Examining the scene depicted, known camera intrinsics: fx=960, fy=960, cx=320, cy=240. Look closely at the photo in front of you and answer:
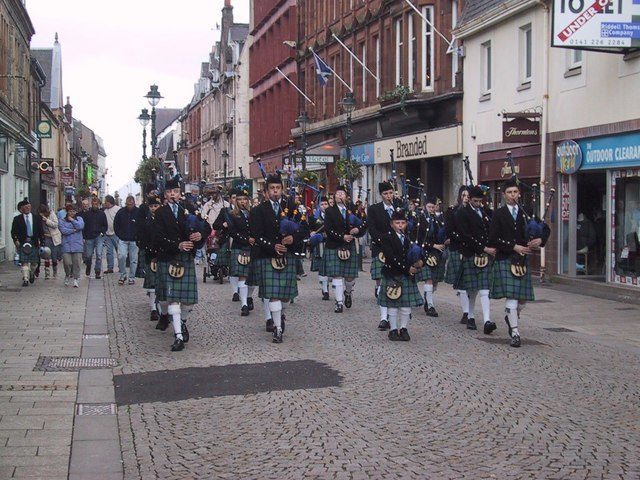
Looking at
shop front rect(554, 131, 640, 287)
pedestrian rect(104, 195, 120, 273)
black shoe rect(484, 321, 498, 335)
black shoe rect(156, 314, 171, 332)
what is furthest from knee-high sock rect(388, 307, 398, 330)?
pedestrian rect(104, 195, 120, 273)

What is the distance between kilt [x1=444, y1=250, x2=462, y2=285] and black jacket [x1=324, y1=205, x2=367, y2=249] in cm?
179

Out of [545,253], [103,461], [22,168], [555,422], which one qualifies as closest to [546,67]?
[545,253]

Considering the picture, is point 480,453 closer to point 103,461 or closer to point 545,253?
point 103,461

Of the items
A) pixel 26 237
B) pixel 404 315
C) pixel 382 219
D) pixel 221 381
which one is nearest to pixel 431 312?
pixel 382 219

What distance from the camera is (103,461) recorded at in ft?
20.6

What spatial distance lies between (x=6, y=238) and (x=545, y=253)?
57.3 feet

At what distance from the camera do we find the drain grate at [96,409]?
25.5 feet

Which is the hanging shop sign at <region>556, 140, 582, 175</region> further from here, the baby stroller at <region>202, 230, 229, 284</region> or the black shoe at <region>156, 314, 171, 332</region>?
the black shoe at <region>156, 314, 171, 332</region>

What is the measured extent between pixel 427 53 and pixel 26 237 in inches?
573

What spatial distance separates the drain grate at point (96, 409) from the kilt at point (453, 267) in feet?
22.5

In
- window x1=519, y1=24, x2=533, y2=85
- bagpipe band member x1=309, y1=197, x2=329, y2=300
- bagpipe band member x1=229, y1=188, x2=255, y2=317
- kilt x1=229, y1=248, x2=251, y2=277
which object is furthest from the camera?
window x1=519, y1=24, x2=533, y2=85

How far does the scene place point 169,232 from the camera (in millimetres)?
10977

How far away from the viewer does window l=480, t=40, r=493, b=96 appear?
24.6 metres

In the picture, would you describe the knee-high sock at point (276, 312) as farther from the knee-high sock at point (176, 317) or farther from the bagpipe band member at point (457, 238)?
the bagpipe band member at point (457, 238)
